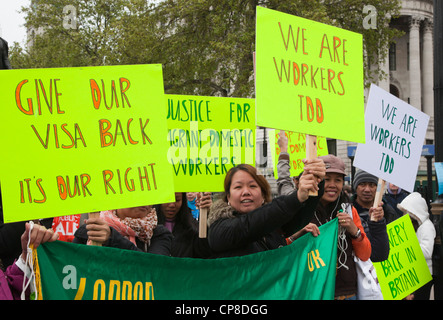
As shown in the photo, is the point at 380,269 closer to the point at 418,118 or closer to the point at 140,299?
the point at 418,118

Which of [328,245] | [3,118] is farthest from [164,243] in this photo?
[3,118]

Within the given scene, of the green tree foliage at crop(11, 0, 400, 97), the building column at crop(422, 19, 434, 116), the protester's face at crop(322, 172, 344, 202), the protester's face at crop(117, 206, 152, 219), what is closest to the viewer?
the protester's face at crop(117, 206, 152, 219)

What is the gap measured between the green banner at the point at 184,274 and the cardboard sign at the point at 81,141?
9.8 inches

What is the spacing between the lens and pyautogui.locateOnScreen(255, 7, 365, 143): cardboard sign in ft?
10.8

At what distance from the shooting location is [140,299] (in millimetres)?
2936

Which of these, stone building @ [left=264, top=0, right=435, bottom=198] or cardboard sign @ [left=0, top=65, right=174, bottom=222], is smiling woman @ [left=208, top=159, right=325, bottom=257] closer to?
cardboard sign @ [left=0, top=65, right=174, bottom=222]

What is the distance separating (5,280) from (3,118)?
768mm

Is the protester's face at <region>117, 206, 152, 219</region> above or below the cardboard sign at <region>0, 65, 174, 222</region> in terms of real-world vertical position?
below

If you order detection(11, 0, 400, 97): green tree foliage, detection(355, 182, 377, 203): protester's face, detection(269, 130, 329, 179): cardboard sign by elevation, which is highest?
detection(11, 0, 400, 97): green tree foliage

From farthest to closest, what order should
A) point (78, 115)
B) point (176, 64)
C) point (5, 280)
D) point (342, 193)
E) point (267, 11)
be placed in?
point (176, 64) → point (342, 193) → point (267, 11) → point (78, 115) → point (5, 280)

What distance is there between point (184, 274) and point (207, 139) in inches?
83.2

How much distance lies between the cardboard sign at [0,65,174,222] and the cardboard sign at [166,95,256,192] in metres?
1.56

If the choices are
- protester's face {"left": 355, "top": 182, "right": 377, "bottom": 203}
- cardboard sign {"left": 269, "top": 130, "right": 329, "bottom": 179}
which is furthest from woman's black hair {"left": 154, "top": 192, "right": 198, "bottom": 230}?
cardboard sign {"left": 269, "top": 130, "right": 329, "bottom": 179}

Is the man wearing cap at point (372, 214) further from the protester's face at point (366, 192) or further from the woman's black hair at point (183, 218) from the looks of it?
the woman's black hair at point (183, 218)
